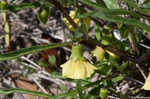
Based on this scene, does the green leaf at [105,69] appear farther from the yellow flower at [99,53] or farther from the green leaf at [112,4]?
the green leaf at [112,4]

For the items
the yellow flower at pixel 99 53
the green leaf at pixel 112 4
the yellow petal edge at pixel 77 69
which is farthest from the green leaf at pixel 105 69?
the green leaf at pixel 112 4

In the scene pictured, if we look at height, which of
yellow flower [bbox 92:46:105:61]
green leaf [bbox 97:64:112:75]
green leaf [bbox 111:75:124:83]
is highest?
yellow flower [bbox 92:46:105:61]

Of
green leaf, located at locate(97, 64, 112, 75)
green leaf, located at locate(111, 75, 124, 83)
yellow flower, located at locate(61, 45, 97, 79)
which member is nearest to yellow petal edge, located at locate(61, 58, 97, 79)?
yellow flower, located at locate(61, 45, 97, 79)

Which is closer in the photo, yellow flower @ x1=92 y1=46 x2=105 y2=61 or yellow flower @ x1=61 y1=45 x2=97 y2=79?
yellow flower @ x1=61 y1=45 x2=97 y2=79

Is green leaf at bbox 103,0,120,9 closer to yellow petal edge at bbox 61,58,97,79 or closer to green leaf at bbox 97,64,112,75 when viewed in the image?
yellow petal edge at bbox 61,58,97,79

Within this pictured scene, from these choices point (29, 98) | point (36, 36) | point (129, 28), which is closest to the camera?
point (129, 28)

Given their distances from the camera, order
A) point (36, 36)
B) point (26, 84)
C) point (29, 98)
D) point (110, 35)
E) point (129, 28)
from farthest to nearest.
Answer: point (36, 36), point (26, 84), point (29, 98), point (110, 35), point (129, 28)

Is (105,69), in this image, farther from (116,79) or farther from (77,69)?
(77,69)

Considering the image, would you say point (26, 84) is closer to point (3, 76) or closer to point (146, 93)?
point (3, 76)

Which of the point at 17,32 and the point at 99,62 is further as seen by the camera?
the point at 17,32

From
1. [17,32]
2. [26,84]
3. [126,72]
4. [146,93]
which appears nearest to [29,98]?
[26,84]

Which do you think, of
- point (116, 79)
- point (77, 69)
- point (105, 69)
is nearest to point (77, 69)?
point (77, 69)
